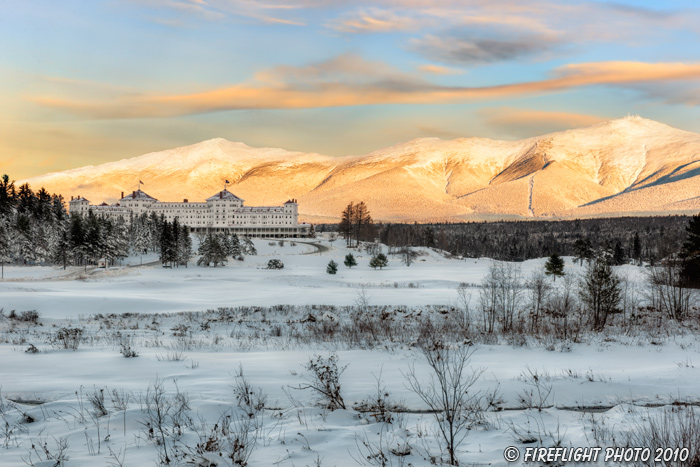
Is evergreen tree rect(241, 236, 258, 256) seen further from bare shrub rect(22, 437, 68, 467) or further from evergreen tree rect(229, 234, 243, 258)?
bare shrub rect(22, 437, 68, 467)

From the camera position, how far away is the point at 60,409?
902 centimetres

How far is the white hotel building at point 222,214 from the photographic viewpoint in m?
181

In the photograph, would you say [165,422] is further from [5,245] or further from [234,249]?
[234,249]

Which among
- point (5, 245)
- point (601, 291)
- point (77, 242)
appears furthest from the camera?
point (77, 242)

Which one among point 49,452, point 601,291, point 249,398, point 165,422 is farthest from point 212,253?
point 49,452

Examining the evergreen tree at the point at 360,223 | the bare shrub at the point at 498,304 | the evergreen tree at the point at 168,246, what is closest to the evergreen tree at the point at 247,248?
the evergreen tree at the point at 168,246

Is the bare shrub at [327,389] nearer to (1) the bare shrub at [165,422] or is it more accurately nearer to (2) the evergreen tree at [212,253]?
(1) the bare shrub at [165,422]

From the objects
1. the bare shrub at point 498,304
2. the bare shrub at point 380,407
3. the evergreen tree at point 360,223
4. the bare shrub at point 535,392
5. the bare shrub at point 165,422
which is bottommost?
the bare shrub at point 498,304

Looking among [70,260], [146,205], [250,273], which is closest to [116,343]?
[250,273]

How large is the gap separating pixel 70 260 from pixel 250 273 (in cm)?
3702

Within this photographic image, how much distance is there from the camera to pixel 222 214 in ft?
610

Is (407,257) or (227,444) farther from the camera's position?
(407,257)

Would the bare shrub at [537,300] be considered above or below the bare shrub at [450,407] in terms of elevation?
below

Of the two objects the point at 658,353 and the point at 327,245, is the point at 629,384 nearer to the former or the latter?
the point at 658,353
